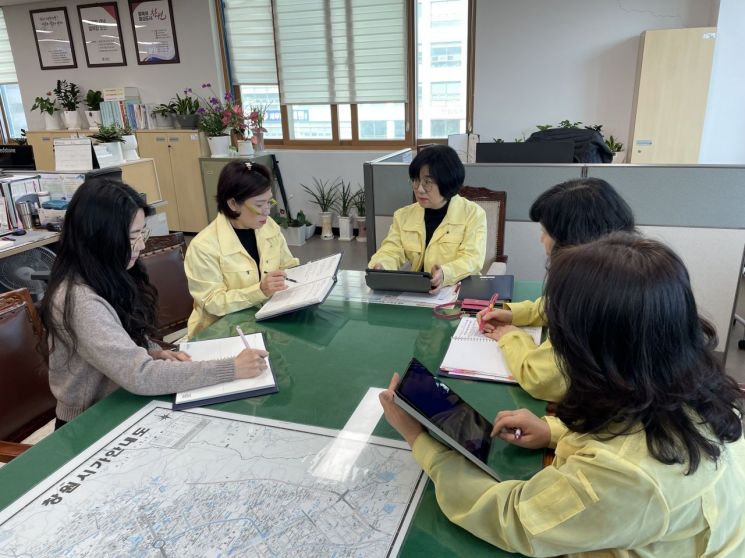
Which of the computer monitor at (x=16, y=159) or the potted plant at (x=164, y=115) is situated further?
the potted plant at (x=164, y=115)

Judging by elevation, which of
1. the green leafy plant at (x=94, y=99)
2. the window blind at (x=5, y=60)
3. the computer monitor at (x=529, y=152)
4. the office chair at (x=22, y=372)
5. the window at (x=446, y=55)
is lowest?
the office chair at (x=22, y=372)

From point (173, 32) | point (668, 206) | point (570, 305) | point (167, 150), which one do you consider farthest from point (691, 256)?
point (173, 32)

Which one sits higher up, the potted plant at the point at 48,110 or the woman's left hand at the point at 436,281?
the potted plant at the point at 48,110

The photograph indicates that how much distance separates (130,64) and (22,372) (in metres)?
5.49

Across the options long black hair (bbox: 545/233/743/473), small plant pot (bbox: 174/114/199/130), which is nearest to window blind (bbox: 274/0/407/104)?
small plant pot (bbox: 174/114/199/130)

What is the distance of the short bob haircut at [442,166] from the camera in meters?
2.04

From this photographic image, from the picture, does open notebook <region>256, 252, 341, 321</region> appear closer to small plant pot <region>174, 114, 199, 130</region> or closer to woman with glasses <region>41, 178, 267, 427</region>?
woman with glasses <region>41, 178, 267, 427</region>

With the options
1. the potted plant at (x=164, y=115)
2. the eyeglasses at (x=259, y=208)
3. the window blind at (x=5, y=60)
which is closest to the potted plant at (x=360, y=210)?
the potted plant at (x=164, y=115)

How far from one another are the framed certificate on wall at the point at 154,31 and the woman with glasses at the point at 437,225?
4.65 metres

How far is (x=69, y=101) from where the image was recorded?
5906mm

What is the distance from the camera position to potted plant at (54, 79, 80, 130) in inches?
229

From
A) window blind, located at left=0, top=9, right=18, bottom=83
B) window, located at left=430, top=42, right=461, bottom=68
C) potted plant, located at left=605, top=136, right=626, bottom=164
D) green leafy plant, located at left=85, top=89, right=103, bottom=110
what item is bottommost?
potted plant, located at left=605, top=136, right=626, bottom=164

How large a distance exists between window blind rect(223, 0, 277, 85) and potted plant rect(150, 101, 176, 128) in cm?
76

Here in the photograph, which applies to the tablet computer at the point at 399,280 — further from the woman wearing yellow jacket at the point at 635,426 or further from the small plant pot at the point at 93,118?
the small plant pot at the point at 93,118
